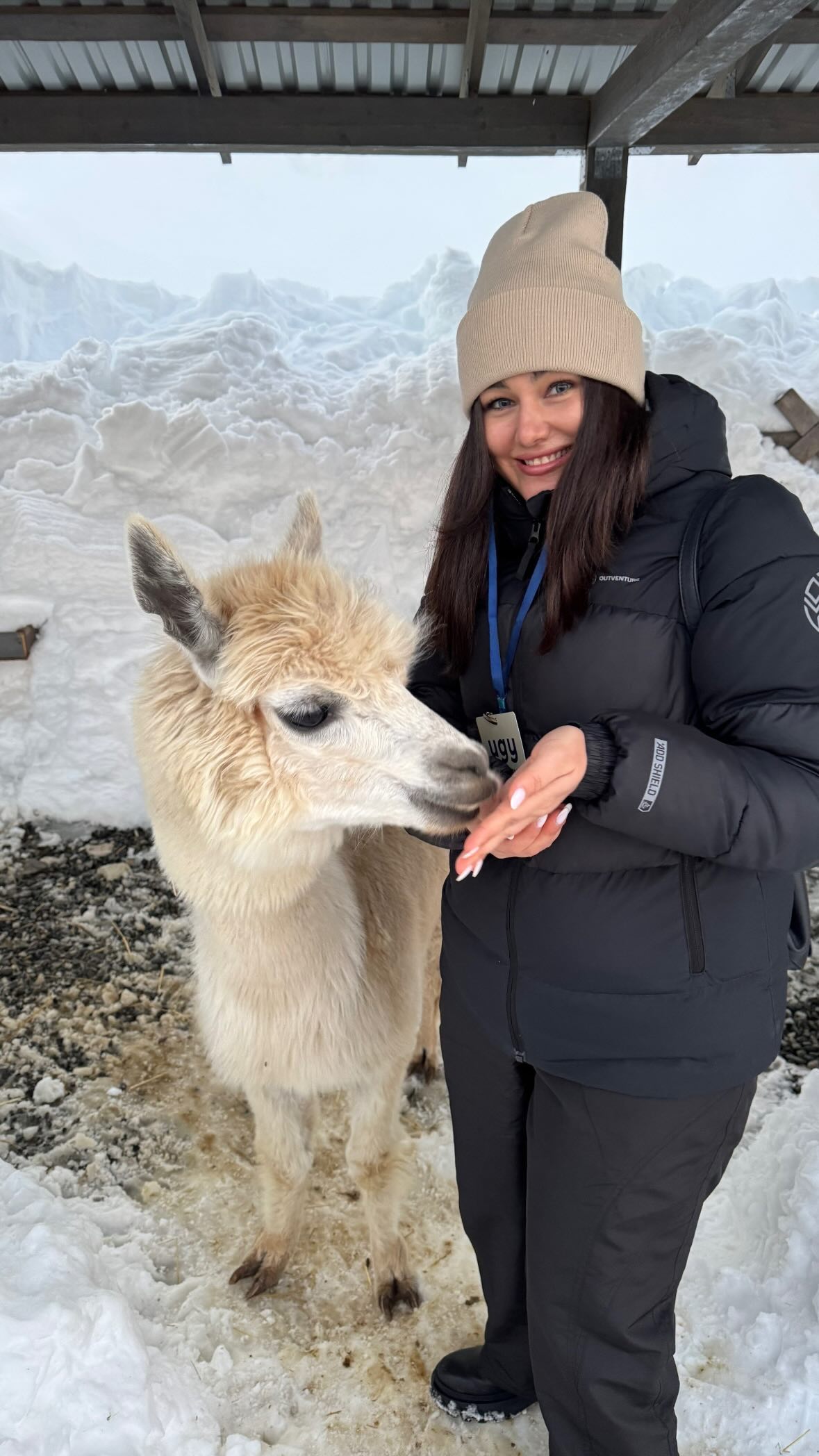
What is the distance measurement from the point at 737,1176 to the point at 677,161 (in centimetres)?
704

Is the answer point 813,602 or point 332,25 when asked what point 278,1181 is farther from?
point 332,25

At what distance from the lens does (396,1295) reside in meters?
2.15

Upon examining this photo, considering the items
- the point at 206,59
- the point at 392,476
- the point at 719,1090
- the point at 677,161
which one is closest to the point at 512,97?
the point at 206,59

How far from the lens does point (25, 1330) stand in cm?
171

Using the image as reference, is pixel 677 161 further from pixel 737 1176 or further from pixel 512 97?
pixel 737 1176

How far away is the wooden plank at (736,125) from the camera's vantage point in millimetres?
4602

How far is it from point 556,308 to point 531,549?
40 cm

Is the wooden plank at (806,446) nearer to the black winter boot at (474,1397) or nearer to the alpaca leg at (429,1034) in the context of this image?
the alpaca leg at (429,1034)

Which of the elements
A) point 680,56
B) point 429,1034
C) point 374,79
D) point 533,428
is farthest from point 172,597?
point 374,79

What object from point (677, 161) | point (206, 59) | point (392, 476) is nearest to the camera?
point (206, 59)

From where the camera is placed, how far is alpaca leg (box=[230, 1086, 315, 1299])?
2.15 m

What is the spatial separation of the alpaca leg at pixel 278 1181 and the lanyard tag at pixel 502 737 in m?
1.14

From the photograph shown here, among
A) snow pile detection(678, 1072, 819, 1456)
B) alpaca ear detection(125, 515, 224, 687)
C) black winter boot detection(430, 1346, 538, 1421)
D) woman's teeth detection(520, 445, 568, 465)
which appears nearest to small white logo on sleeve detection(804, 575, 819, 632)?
woman's teeth detection(520, 445, 568, 465)

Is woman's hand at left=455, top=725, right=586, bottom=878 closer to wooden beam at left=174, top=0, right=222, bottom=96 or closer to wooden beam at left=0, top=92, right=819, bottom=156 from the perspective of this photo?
wooden beam at left=174, top=0, right=222, bottom=96
